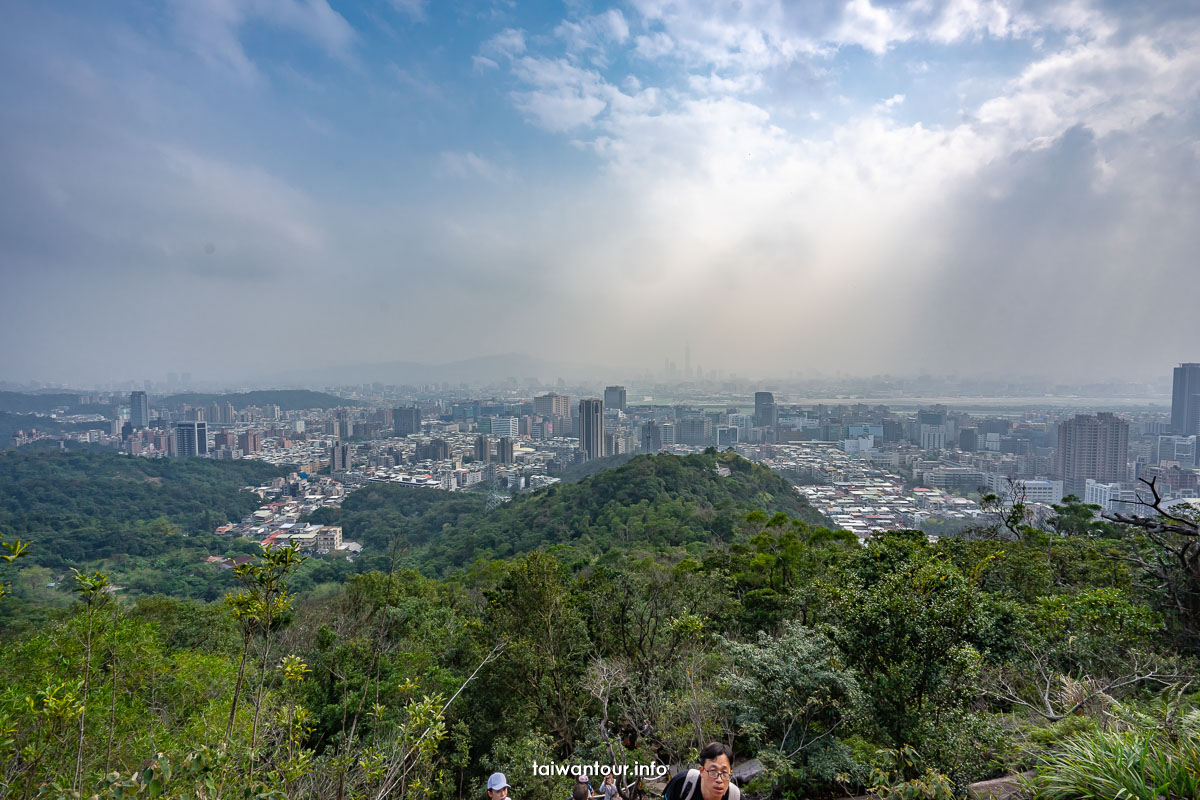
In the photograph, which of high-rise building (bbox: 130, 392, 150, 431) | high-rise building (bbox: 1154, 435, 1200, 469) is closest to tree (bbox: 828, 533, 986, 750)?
high-rise building (bbox: 1154, 435, 1200, 469)

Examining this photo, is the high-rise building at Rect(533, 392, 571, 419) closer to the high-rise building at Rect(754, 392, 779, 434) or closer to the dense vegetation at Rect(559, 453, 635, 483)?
the high-rise building at Rect(754, 392, 779, 434)

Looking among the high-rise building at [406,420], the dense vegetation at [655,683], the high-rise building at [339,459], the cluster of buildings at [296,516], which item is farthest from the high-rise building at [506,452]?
the dense vegetation at [655,683]

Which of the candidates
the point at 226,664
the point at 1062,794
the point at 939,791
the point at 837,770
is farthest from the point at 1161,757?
the point at 226,664

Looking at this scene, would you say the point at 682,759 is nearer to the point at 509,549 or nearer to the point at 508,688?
the point at 508,688

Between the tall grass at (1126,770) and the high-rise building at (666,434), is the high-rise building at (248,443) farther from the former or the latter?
the tall grass at (1126,770)

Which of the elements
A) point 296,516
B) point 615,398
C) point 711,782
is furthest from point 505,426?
point 711,782
